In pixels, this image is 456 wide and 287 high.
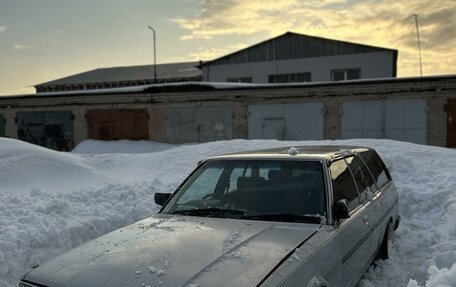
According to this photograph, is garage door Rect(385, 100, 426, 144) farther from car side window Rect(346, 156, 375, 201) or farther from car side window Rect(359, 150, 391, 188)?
car side window Rect(346, 156, 375, 201)

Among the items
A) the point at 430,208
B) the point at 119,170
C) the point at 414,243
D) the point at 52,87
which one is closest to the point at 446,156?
the point at 430,208

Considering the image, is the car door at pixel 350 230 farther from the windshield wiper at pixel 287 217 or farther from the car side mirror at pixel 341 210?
the windshield wiper at pixel 287 217

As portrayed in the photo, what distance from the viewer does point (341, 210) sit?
322 cm

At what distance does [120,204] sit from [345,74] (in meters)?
24.8

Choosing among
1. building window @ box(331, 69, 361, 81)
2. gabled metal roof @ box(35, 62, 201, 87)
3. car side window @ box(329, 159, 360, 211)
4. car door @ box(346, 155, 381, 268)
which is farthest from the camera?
gabled metal roof @ box(35, 62, 201, 87)

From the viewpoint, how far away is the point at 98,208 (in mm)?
6418

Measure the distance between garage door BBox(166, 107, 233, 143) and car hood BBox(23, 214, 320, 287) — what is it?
615 inches

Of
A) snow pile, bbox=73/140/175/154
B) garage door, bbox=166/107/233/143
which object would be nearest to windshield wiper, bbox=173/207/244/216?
garage door, bbox=166/107/233/143

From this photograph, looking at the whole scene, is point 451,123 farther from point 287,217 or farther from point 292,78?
point 287,217

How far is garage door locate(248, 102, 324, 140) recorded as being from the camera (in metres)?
17.8

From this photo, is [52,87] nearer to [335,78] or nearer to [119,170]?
[335,78]

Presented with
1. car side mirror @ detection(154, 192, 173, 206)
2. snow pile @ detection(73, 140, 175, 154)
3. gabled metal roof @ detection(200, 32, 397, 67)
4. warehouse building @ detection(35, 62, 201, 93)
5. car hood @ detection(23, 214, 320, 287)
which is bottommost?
snow pile @ detection(73, 140, 175, 154)

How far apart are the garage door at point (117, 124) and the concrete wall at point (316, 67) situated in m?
13.0

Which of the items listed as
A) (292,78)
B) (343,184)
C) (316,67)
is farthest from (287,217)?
(292,78)
